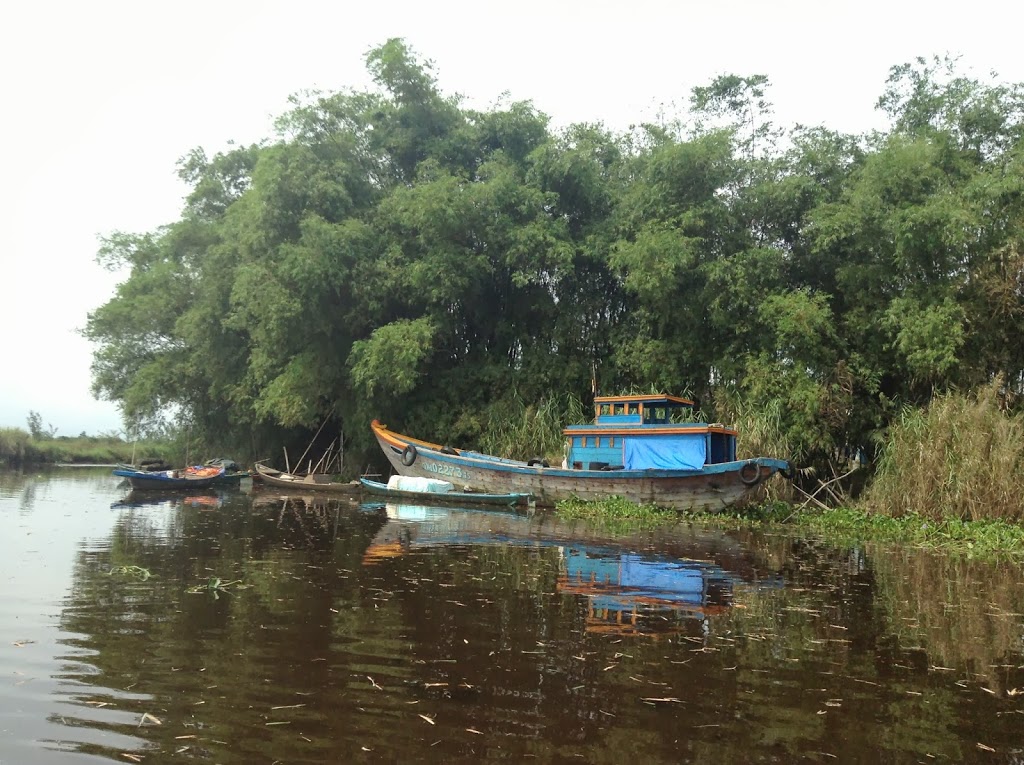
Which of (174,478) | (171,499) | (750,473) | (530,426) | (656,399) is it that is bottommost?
(171,499)

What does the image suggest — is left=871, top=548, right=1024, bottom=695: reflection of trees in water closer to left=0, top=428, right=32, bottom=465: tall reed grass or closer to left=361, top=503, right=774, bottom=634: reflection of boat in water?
left=361, top=503, right=774, bottom=634: reflection of boat in water

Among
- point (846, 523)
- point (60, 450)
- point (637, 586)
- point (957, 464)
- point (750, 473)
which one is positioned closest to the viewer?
point (637, 586)

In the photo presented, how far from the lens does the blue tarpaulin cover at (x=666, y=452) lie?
1728 cm

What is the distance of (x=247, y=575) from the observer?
845 centimetres

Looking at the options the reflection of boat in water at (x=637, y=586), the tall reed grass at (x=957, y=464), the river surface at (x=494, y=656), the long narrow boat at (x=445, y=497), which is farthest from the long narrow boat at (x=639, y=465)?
the reflection of boat in water at (x=637, y=586)

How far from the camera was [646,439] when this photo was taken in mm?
18000

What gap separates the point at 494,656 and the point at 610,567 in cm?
456

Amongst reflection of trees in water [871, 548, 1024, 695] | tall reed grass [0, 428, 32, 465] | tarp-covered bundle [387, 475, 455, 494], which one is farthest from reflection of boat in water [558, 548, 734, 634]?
tall reed grass [0, 428, 32, 465]

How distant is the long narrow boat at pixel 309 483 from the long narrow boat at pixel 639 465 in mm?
4178

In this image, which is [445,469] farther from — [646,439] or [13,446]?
[13,446]

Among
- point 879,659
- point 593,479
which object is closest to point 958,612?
point 879,659

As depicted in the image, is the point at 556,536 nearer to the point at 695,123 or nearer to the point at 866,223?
the point at 866,223

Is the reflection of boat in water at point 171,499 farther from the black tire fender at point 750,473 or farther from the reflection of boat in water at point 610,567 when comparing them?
the black tire fender at point 750,473

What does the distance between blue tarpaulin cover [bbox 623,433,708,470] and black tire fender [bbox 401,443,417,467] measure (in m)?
6.84
